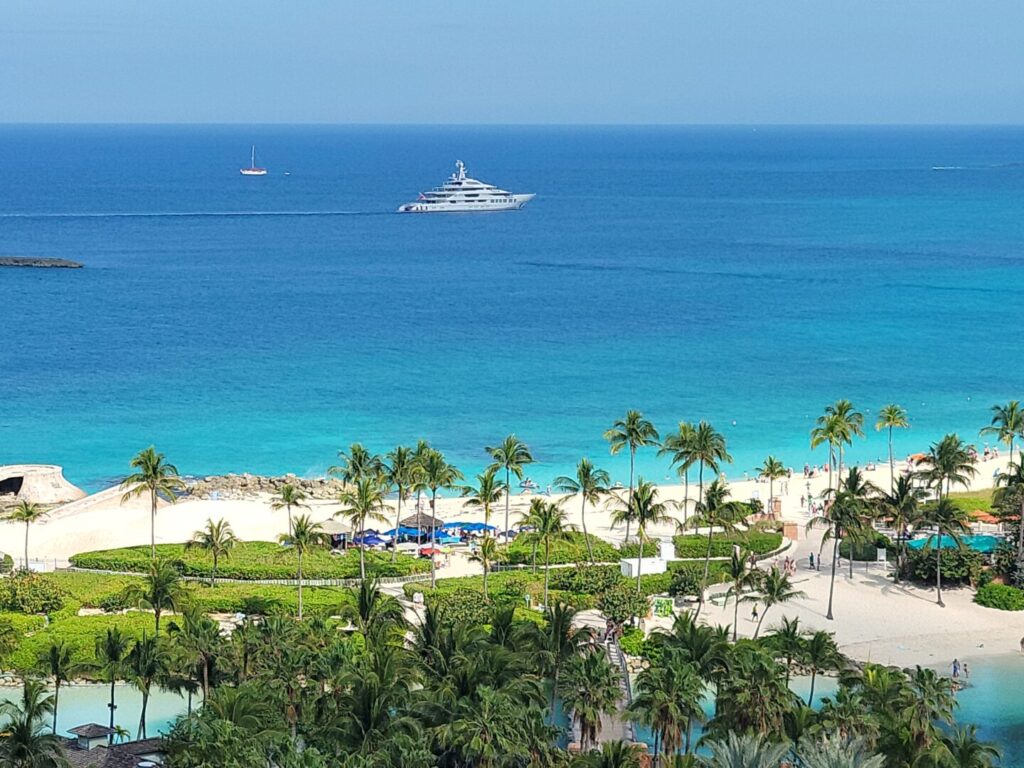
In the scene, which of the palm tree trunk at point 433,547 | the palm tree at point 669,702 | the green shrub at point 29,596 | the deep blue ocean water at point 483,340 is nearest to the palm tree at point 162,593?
the green shrub at point 29,596

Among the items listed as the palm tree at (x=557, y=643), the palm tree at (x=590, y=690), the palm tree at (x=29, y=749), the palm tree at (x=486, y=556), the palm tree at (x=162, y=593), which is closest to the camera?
the palm tree at (x=29, y=749)

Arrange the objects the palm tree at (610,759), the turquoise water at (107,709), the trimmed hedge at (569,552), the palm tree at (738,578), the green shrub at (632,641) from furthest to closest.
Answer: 1. the trimmed hedge at (569,552)
2. the green shrub at (632,641)
3. the palm tree at (738,578)
4. the turquoise water at (107,709)
5. the palm tree at (610,759)

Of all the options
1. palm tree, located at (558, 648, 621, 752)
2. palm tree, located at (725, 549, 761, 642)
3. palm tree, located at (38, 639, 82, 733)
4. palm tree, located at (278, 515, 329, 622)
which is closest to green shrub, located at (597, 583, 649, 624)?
palm tree, located at (725, 549, 761, 642)

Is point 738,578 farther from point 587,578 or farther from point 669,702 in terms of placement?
point 669,702

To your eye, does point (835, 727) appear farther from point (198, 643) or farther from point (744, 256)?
point (744, 256)

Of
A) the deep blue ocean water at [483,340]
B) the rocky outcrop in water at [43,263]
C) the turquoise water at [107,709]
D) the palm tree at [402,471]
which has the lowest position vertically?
the turquoise water at [107,709]

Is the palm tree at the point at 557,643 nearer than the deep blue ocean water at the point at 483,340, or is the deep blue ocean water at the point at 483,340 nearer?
the palm tree at the point at 557,643

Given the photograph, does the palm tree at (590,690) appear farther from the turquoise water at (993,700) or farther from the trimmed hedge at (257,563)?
the trimmed hedge at (257,563)
